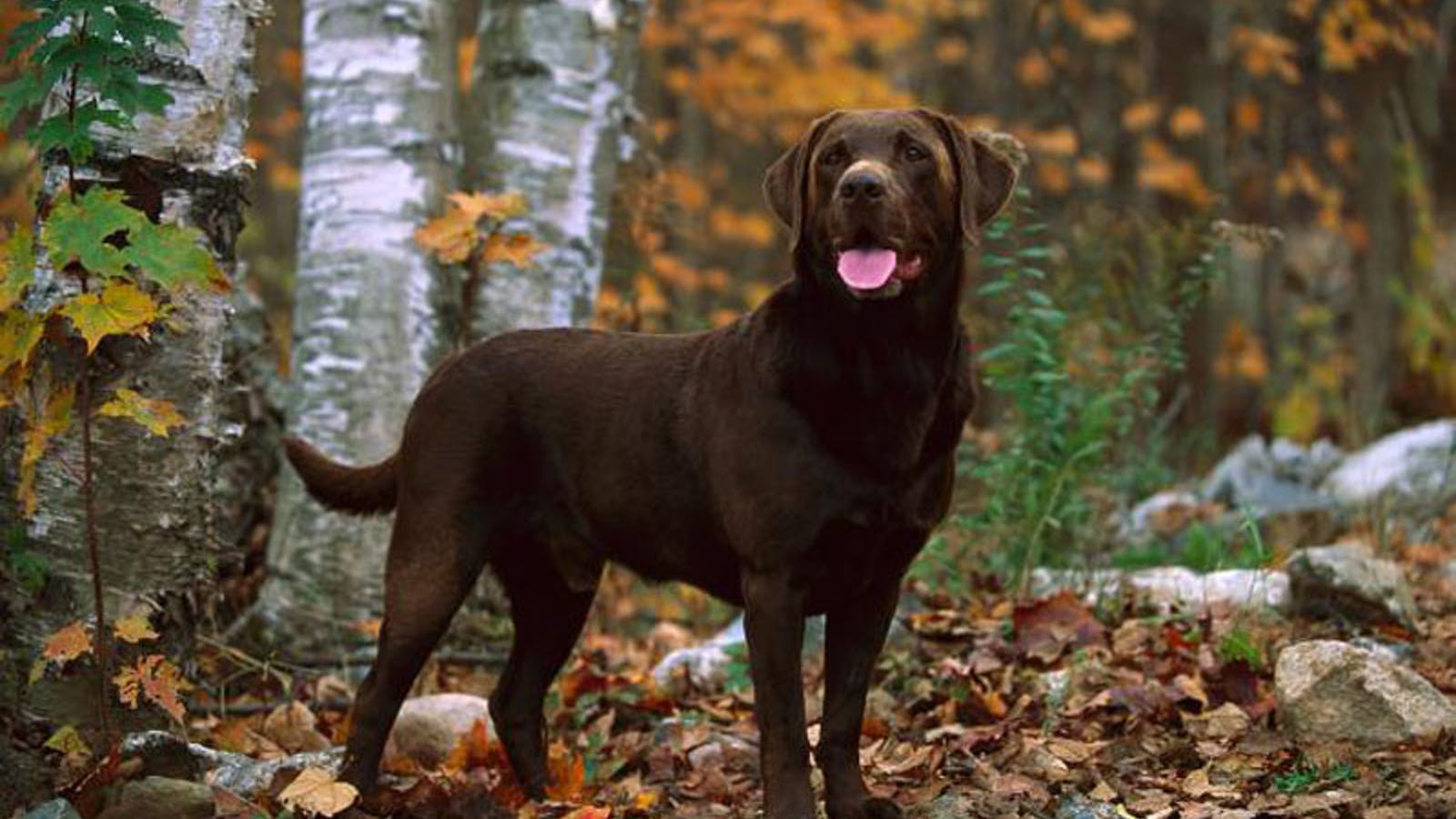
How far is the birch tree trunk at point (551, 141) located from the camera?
624 cm

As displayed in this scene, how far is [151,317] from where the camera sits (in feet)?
11.9

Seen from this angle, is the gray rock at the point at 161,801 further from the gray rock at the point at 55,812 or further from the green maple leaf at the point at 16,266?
the green maple leaf at the point at 16,266

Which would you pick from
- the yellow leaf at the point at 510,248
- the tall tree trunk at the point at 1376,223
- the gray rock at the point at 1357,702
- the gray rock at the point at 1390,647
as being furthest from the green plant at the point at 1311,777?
the tall tree trunk at the point at 1376,223

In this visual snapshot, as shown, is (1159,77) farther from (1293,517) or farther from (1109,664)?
(1109,664)

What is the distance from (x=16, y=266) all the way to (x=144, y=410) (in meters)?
0.40

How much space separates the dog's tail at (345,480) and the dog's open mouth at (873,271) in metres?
1.49

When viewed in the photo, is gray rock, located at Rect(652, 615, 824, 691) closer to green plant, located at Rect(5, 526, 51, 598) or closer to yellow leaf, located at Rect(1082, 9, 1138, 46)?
green plant, located at Rect(5, 526, 51, 598)

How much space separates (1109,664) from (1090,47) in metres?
16.2

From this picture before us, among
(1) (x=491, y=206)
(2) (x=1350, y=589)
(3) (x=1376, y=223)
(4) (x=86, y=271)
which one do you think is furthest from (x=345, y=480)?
(3) (x=1376, y=223)

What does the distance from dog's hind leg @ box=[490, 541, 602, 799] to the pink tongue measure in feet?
3.93

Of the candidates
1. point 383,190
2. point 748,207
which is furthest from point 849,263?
point 748,207

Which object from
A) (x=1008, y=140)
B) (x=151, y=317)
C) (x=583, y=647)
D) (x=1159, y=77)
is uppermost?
(x=1159, y=77)

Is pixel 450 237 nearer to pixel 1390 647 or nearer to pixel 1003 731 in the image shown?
pixel 1003 731

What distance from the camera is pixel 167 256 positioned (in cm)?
350
